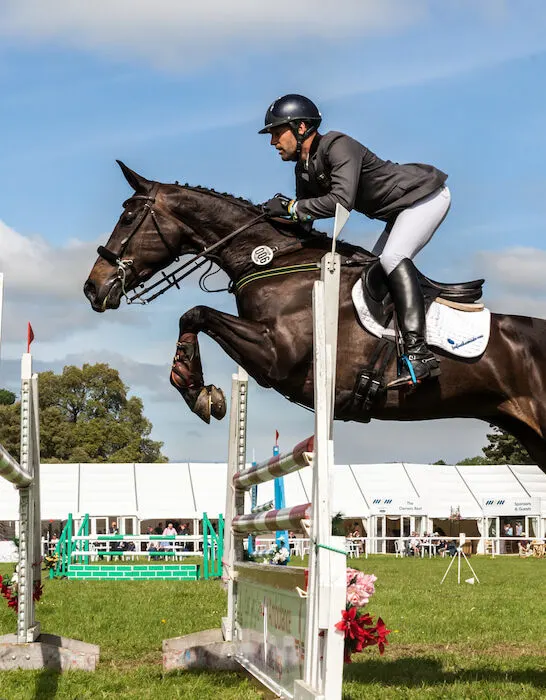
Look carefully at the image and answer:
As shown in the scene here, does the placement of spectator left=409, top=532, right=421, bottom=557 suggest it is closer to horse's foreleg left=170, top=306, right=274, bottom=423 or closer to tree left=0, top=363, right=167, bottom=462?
tree left=0, top=363, right=167, bottom=462

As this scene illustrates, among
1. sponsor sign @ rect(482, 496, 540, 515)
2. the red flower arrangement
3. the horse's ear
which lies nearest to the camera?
the red flower arrangement

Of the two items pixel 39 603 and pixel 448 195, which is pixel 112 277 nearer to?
pixel 448 195

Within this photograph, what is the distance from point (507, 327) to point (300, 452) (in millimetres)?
1898

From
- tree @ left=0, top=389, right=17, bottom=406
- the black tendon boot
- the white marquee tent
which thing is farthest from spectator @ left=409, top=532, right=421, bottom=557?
tree @ left=0, top=389, right=17, bottom=406

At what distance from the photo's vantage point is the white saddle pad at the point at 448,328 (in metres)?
5.46

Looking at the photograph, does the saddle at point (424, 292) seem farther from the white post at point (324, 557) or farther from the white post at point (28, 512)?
the white post at point (28, 512)

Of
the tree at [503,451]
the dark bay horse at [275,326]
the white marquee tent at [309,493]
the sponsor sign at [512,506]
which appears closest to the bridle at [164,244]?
the dark bay horse at [275,326]

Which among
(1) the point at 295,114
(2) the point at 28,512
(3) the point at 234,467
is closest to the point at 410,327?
(1) the point at 295,114

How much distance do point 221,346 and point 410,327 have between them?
106cm

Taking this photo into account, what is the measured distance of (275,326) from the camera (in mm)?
5434

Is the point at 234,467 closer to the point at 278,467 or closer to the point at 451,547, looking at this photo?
the point at 278,467

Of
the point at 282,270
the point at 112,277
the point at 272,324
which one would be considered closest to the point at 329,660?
the point at 272,324

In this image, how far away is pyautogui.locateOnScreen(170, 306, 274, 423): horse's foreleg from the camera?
5406 millimetres

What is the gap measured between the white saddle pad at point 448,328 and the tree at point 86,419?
46.8 m
